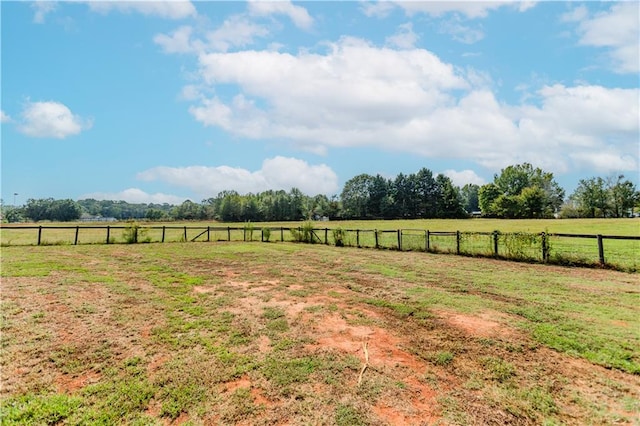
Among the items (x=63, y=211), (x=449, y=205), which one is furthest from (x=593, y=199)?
(x=63, y=211)

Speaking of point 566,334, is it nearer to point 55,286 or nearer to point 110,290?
point 110,290

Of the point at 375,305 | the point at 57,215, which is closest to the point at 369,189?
the point at 375,305

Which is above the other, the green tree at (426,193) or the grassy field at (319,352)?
the green tree at (426,193)

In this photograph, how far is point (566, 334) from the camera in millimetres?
5227

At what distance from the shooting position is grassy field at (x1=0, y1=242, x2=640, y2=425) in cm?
338

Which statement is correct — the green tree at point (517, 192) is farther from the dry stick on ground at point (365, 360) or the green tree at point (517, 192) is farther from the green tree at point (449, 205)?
the dry stick on ground at point (365, 360)

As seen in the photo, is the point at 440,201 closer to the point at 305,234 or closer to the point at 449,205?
the point at 449,205

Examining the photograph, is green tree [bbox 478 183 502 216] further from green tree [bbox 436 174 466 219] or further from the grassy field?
the grassy field

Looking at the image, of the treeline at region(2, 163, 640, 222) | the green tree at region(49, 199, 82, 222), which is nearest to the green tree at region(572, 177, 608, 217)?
the treeline at region(2, 163, 640, 222)

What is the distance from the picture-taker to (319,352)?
15.4 feet

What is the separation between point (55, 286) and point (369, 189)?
80494 millimetres

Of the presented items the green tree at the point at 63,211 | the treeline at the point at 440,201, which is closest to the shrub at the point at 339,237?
the treeline at the point at 440,201

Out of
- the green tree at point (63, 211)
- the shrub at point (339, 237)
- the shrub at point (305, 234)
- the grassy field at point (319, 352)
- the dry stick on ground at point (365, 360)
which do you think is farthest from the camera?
the green tree at point (63, 211)

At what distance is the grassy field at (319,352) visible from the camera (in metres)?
3.38
